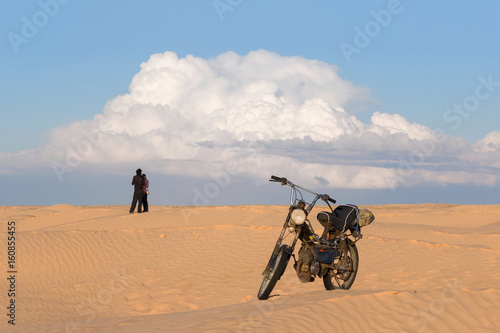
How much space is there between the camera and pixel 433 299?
28.3 ft

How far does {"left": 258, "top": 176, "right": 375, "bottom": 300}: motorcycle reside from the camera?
923cm

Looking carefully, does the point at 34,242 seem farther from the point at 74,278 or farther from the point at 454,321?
the point at 454,321

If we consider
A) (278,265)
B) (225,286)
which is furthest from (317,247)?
(225,286)

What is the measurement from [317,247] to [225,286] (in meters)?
5.39

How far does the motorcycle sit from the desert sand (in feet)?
1.25

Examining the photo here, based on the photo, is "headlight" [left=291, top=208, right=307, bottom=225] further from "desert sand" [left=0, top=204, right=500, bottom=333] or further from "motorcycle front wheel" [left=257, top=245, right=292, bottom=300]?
"desert sand" [left=0, top=204, right=500, bottom=333]

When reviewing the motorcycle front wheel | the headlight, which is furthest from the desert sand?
the headlight

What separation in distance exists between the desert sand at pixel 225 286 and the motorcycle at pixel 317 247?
381 millimetres

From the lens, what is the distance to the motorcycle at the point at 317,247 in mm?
9227

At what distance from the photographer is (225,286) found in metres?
14.5

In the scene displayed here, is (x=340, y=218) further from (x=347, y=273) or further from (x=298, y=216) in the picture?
(x=298, y=216)

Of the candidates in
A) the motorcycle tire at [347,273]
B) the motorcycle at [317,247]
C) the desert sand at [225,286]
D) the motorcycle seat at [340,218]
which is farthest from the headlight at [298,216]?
the motorcycle tire at [347,273]

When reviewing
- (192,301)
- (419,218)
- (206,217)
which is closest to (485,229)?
(419,218)

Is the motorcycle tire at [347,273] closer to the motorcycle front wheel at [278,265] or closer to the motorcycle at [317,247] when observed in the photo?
the motorcycle at [317,247]
